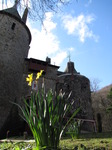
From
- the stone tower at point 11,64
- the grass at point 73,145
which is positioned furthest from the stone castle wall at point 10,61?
the grass at point 73,145

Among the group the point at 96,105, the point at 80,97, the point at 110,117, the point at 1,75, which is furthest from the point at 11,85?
the point at 96,105

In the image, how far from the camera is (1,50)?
34.8 feet

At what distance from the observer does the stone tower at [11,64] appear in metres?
9.07

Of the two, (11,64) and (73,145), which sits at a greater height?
(11,64)

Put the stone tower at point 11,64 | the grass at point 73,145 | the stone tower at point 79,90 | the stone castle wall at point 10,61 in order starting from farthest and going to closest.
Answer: the stone tower at point 79,90, the stone castle wall at point 10,61, the stone tower at point 11,64, the grass at point 73,145

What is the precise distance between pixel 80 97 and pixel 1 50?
366 inches

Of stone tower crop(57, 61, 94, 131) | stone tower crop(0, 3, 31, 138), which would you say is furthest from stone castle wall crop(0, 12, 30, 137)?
stone tower crop(57, 61, 94, 131)

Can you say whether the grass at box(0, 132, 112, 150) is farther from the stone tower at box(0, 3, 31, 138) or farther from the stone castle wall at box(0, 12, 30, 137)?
the stone castle wall at box(0, 12, 30, 137)

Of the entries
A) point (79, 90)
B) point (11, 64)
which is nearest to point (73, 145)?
point (11, 64)

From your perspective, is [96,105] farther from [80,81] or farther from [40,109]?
[40,109]

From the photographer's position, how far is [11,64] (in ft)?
35.4

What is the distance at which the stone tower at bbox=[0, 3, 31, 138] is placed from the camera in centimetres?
907

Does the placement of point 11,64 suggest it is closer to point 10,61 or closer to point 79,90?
point 10,61

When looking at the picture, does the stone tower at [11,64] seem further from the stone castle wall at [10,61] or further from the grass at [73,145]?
the grass at [73,145]
